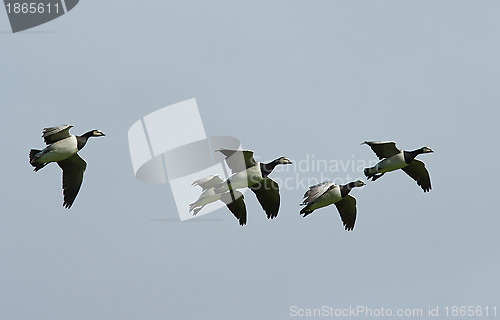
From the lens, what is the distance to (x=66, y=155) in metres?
40.5

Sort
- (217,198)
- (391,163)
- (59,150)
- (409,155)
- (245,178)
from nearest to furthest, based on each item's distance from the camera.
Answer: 1. (59,150)
2. (245,178)
3. (217,198)
4. (391,163)
5. (409,155)

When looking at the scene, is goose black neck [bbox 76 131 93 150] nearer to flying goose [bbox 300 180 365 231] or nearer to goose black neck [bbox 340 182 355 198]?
flying goose [bbox 300 180 365 231]

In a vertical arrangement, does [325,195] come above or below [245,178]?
below

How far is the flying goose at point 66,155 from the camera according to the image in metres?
40.1

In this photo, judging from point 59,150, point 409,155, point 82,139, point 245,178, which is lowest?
point 409,155

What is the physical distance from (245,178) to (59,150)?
743 cm

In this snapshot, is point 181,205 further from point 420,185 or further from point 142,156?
point 420,185

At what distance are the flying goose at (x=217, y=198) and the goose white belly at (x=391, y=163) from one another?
6.16m

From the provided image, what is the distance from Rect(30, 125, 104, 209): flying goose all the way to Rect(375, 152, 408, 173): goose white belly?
11.6 m

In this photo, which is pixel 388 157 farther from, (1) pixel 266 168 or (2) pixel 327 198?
(1) pixel 266 168

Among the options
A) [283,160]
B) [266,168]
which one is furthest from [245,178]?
[283,160]

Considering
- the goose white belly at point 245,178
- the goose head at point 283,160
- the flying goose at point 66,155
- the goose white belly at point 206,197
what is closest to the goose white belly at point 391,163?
the goose head at point 283,160

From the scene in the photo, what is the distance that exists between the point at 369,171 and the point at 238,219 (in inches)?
240

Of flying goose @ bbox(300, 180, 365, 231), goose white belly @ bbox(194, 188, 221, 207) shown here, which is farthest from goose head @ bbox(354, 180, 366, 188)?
goose white belly @ bbox(194, 188, 221, 207)
